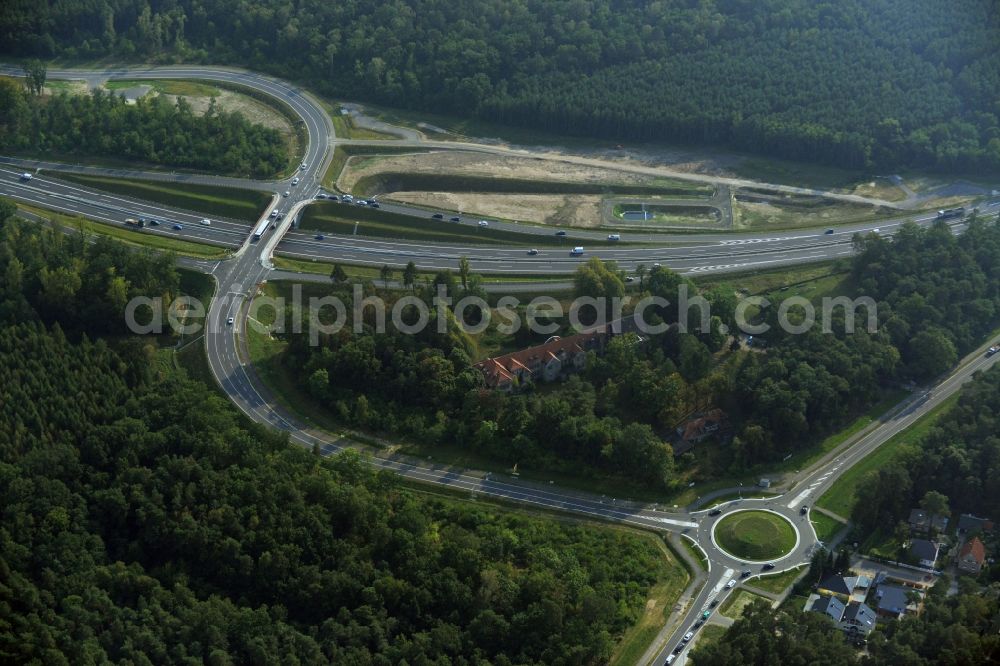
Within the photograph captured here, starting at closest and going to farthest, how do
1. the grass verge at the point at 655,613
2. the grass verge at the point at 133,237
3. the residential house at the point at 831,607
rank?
the grass verge at the point at 655,613
the residential house at the point at 831,607
the grass verge at the point at 133,237

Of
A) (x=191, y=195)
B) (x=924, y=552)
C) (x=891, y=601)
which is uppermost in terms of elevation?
(x=191, y=195)

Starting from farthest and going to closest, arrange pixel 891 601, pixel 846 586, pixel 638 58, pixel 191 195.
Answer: pixel 638 58 → pixel 191 195 → pixel 846 586 → pixel 891 601

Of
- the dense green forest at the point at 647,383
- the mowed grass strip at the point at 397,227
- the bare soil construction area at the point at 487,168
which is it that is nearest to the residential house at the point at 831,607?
the dense green forest at the point at 647,383

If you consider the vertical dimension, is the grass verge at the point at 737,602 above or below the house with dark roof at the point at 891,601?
below

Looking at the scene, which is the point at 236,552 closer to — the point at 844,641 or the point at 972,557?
the point at 844,641

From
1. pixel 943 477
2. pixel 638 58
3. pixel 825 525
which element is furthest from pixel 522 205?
pixel 943 477

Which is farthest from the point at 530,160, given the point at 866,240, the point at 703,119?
the point at 866,240

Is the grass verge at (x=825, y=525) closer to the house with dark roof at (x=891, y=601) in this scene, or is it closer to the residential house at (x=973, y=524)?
the house with dark roof at (x=891, y=601)
